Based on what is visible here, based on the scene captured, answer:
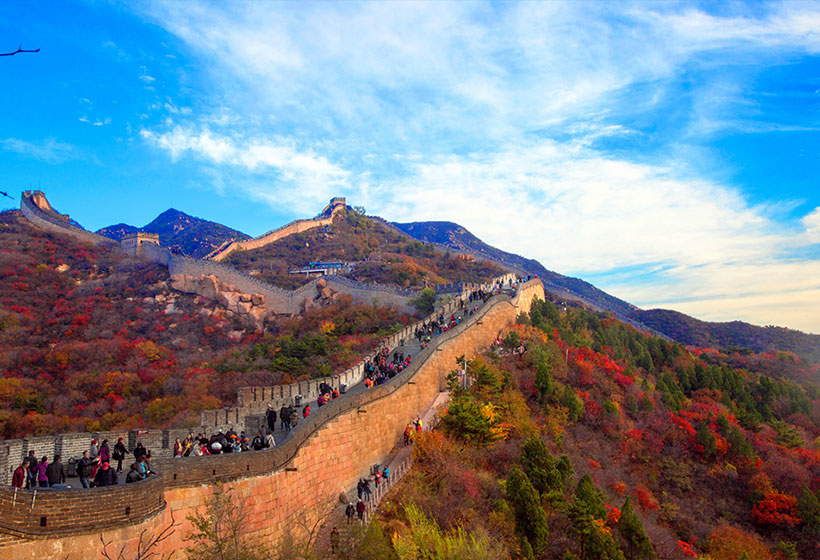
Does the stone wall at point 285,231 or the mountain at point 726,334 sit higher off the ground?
the stone wall at point 285,231

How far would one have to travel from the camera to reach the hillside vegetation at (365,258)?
56.2 m

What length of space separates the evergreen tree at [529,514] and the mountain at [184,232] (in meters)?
64.7

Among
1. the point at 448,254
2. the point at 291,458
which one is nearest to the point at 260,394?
the point at 291,458

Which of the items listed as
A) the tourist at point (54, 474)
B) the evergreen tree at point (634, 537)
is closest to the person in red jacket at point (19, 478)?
the tourist at point (54, 474)

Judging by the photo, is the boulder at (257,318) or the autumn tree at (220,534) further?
the boulder at (257,318)

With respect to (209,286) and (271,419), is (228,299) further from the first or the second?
(271,419)

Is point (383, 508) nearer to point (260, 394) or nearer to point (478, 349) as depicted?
point (260, 394)

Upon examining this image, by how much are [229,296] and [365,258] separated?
2184cm

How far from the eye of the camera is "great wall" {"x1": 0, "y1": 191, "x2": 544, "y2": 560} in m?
7.87

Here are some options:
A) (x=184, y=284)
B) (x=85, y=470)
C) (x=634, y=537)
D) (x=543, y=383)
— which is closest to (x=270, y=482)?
(x=85, y=470)

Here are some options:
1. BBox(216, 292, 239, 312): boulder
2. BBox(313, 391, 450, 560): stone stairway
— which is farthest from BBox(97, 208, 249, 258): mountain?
BBox(313, 391, 450, 560): stone stairway

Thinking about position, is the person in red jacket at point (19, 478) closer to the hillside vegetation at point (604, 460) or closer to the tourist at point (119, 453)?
the tourist at point (119, 453)

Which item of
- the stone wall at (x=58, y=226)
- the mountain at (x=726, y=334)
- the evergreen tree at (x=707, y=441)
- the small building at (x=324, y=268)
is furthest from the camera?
the mountain at (x=726, y=334)

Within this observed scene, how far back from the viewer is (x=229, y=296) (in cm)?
4744
